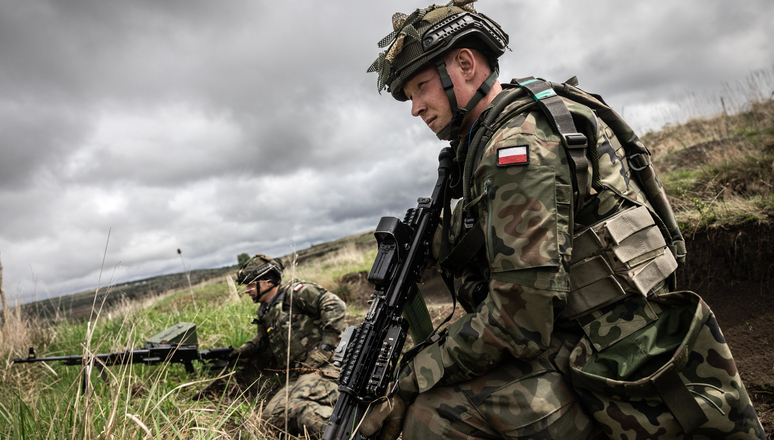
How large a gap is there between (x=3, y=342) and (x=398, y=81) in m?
8.12

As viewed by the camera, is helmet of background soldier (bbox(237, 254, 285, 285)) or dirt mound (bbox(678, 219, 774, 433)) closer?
dirt mound (bbox(678, 219, 774, 433))

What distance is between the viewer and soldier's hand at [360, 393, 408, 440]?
6.34 ft

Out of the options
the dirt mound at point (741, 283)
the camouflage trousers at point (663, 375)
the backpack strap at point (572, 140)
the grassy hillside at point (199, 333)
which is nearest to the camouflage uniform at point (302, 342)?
the grassy hillside at point (199, 333)

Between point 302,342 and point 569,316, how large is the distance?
4017 mm

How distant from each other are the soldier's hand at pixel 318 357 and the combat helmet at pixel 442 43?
360 cm

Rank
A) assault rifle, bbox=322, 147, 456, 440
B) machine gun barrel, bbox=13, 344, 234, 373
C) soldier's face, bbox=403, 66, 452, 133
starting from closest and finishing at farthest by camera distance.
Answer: assault rifle, bbox=322, 147, 456, 440 → soldier's face, bbox=403, 66, 452, 133 → machine gun barrel, bbox=13, 344, 234, 373

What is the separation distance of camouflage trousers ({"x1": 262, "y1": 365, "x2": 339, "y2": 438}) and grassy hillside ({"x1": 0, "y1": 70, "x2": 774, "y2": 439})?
0.25 m

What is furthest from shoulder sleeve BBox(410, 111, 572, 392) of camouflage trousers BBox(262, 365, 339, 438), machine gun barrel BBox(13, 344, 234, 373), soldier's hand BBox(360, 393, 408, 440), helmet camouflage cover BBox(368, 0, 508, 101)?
machine gun barrel BBox(13, 344, 234, 373)

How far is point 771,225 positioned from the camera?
4.07 m

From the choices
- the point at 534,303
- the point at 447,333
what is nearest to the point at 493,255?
the point at 534,303

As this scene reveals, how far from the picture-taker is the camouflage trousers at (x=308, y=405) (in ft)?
13.3

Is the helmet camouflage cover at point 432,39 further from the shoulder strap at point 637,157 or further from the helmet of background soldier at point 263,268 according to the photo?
the helmet of background soldier at point 263,268

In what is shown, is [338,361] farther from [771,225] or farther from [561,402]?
[771,225]

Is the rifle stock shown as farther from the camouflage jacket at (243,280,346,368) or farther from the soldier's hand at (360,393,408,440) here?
the soldier's hand at (360,393,408,440)
